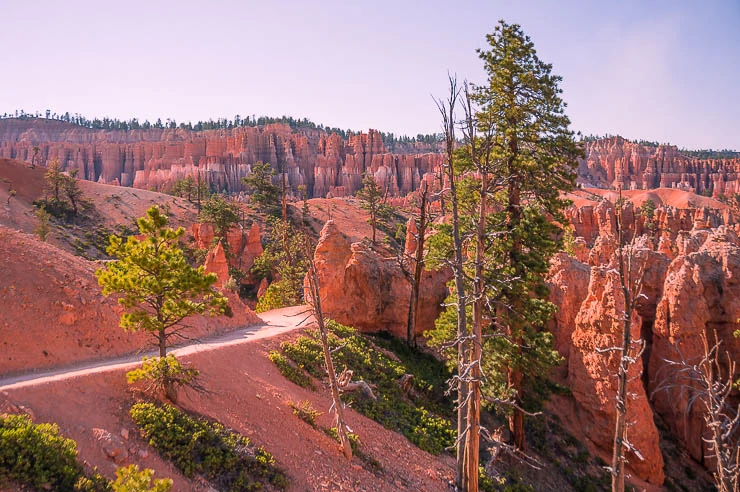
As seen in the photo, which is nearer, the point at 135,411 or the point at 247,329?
the point at 135,411

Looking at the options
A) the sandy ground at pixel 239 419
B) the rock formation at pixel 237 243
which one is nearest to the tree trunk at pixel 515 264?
the sandy ground at pixel 239 419

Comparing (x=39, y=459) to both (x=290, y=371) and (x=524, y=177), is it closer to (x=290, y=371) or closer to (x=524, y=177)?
(x=290, y=371)

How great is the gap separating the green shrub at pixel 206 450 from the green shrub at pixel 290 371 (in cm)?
434

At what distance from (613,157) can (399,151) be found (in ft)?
248

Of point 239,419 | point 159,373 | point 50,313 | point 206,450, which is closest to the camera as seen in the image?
point 206,450

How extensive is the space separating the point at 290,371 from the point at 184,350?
3.59 metres

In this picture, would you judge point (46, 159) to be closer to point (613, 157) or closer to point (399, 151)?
point (399, 151)

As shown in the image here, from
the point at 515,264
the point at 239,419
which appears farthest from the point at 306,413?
the point at 515,264

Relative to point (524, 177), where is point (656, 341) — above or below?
below

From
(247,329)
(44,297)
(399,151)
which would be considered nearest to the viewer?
(44,297)

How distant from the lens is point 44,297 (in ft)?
45.1

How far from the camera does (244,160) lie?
397 ft

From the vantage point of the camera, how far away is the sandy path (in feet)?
35.0

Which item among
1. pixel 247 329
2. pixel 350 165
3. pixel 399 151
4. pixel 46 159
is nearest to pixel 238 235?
pixel 247 329
